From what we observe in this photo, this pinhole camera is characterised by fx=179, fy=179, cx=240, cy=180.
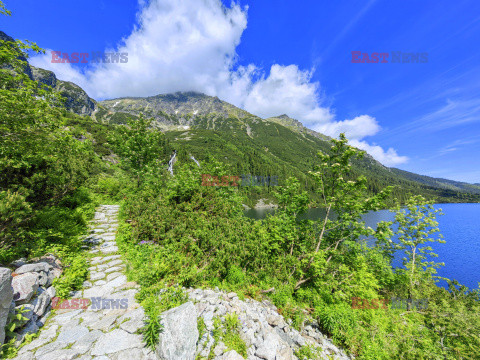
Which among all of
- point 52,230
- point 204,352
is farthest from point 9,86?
point 204,352

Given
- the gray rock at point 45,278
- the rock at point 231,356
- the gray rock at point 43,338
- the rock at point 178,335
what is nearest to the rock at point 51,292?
the gray rock at point 45,278

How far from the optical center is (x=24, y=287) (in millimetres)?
3541

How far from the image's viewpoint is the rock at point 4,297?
9.32 feet

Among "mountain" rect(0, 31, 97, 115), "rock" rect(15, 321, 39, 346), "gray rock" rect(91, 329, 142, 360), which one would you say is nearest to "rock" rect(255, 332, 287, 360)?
"gray rock" rect(91, 329, 142, 360)

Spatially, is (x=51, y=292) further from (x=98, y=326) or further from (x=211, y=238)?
(x=211, y=238)

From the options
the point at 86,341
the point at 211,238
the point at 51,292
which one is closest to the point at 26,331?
the point at 51,292

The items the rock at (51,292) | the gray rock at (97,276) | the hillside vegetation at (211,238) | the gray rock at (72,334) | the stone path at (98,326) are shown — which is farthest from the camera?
the gray rock at (97,276)

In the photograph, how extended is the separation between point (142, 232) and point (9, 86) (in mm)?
5977

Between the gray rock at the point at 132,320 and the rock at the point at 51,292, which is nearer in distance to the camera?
the gray rock at the point at 132,320

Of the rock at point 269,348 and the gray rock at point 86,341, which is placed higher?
the gray rock at point 86,341

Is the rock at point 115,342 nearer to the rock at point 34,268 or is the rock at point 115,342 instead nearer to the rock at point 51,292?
the rock at point 51,292

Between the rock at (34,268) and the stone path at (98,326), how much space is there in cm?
96

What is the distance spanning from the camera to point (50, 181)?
6324mm

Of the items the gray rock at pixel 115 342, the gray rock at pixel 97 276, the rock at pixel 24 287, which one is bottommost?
the gray rock at pixel 115 342
